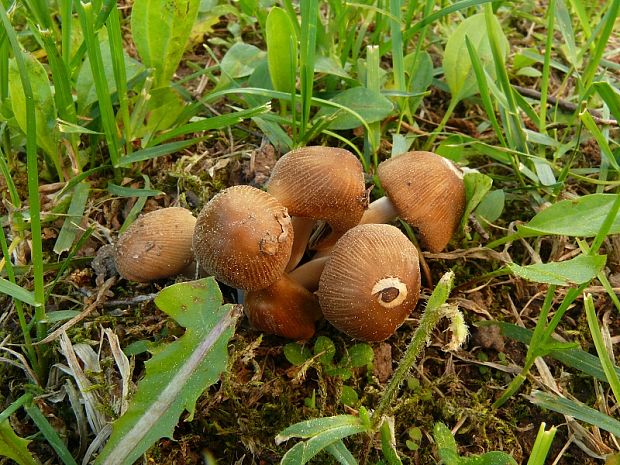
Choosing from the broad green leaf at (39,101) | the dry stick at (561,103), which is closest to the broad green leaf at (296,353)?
the broad green leaf at (39,101)

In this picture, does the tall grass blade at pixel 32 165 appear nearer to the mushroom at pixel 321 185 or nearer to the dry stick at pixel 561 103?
the mushroom at pixel 321 185

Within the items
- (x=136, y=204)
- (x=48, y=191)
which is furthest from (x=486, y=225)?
(x=48, y=191)

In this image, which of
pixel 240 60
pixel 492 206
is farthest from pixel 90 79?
pixel 492 206

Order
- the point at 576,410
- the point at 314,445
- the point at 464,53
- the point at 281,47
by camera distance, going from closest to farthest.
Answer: the point at 314,445 < the point at 576,410 < the point at 281,47 < the point at 464,53

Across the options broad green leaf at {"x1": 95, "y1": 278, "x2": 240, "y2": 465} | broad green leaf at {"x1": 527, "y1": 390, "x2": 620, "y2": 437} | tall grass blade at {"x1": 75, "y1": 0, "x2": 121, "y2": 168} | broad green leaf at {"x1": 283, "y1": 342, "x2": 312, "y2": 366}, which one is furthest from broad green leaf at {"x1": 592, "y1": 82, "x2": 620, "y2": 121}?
tall grass blade at {"x1": 75, "y1": 0, "x2": 121, "y2": 168}

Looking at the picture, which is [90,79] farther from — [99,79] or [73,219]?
[73,219]
